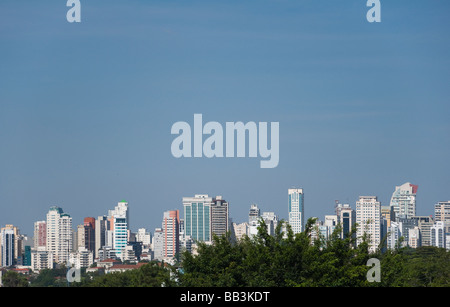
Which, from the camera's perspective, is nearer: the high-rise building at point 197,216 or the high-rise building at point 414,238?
the high-rise building at point 197,216

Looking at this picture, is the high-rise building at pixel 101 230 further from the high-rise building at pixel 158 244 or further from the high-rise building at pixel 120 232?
the high-rise building at pixel 158 244

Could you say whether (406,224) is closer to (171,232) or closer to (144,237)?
(171,232)

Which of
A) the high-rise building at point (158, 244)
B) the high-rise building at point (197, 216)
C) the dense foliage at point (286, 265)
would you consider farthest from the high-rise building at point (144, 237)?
the dense foliage at point (286, 265)

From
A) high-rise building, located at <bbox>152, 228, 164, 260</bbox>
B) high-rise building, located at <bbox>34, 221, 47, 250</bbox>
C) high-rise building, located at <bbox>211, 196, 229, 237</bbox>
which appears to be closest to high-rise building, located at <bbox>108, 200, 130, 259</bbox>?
high-rise building, located at <bbox>152, 228, 164, 260</bbox>

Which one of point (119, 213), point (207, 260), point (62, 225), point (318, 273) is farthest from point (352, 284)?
point (62, 225)

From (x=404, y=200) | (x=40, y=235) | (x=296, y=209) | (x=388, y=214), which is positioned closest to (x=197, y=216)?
(x=296, y=209)

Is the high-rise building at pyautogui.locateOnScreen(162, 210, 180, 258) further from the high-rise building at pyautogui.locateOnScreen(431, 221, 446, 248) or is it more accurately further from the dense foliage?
the dense foliage
